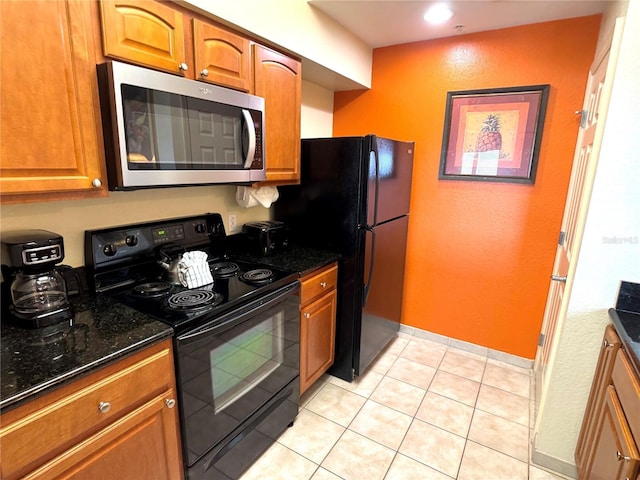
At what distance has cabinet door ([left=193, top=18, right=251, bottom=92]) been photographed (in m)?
1.43

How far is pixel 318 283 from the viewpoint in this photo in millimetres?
2014

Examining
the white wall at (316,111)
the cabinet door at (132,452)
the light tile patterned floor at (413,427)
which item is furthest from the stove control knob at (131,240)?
the white wall at (316,111)

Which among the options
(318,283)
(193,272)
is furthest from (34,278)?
(318,283)

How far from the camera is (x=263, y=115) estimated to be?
1.74 metres

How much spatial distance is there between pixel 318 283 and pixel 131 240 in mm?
1007

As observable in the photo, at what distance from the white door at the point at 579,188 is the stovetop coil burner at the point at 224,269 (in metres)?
1.62

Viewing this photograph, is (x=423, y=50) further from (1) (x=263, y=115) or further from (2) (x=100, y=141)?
(2) (x=100, y=141)

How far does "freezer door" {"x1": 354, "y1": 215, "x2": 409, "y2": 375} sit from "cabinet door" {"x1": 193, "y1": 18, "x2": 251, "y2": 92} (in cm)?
117

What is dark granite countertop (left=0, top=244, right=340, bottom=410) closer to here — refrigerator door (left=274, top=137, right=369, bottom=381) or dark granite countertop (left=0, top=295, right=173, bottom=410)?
dark granite countertop (left=0, top=295, right=173, bottom=410)

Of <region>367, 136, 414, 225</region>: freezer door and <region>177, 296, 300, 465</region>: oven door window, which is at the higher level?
<region>367, 136, 414, 225</region>: freezer door


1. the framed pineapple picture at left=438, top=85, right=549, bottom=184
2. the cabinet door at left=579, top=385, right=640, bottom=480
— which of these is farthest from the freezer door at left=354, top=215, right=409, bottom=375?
the cabinet door at left=579, top=385, right=640, bottom=480

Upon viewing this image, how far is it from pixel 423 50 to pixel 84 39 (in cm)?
224

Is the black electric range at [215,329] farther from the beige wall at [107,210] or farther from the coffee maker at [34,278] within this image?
the coffee maker at [34,278]

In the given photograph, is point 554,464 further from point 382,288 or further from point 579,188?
point 579,188
